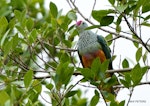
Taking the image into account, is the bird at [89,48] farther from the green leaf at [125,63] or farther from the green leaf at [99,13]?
the green leaf at [99,13]

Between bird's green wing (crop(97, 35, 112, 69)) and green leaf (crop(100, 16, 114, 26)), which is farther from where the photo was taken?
bird's green wing (crop(97, 35, 112, 69))

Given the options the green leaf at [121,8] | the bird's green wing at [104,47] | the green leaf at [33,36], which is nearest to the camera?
the green leaf at [121,8]

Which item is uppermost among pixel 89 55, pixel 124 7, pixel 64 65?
pixel 124 7

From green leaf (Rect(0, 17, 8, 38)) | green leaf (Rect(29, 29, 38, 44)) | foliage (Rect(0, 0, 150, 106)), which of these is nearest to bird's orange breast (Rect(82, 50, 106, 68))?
foliage (Rect(0, 0, 150, 106))

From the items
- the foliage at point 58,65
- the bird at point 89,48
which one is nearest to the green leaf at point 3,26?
the foliage at point 58,65

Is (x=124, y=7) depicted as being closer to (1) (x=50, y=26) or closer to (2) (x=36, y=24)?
(1) (x=50, y=26)

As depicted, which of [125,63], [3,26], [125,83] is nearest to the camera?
[125,83]

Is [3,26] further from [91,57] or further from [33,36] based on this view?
[91,57]

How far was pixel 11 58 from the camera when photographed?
2787 millimetres

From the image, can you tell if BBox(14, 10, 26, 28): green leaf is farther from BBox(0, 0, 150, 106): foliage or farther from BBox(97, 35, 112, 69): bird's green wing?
BBox(97, 35, 112, 69): bird's green wing

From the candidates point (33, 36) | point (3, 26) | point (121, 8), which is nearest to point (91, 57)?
point (33, 36)

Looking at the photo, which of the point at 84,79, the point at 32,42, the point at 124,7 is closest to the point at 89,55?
the point at 32,42

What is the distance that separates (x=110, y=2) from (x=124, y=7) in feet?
0.38

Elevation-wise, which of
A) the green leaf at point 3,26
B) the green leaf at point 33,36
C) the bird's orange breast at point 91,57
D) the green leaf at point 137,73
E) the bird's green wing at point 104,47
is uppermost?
the green leaf at point 3,26
